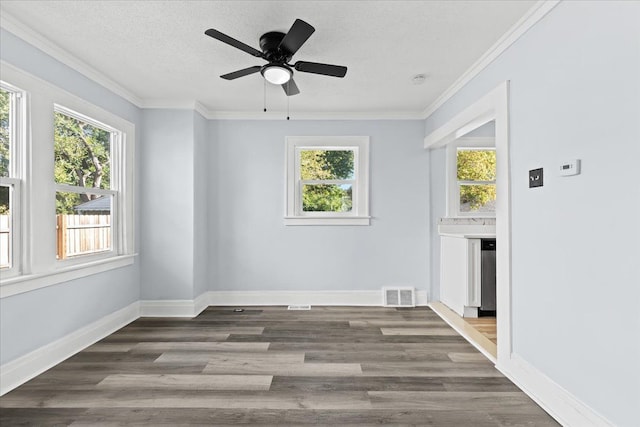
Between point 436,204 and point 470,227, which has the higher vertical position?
point 436,204

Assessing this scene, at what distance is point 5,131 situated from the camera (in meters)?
2.76

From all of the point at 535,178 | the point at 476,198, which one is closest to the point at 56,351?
the point at 535,178

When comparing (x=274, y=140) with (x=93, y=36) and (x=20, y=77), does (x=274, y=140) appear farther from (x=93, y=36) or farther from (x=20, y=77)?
(x=20, y=77)

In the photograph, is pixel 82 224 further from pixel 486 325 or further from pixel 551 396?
pixel 486 325

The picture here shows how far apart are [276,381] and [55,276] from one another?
1955 mm

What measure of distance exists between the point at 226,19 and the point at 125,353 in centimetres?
281

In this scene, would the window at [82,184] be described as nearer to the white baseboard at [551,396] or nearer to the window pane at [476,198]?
the white baseboard at [551,396]

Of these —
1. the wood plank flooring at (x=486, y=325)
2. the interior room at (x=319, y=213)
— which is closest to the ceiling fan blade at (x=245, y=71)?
the interior room at (x=319, y=213)

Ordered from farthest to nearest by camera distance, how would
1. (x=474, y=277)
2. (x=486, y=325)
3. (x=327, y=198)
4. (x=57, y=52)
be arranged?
(x=327, y=198)
(x=474, y=277)
(x=486, y=325)
(x=57, y=52)

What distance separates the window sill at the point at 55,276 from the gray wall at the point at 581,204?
11.4ft

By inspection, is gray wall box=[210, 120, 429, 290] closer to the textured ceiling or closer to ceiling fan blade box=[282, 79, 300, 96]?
the textured ceiling

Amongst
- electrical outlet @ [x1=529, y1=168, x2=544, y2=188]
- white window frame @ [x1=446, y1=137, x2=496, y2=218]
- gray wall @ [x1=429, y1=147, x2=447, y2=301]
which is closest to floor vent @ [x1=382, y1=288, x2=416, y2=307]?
gray wall @ [x1=429, y1=147, x2=447, y2=301]

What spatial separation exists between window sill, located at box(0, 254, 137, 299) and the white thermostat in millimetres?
3546

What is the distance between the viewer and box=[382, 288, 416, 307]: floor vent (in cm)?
498
